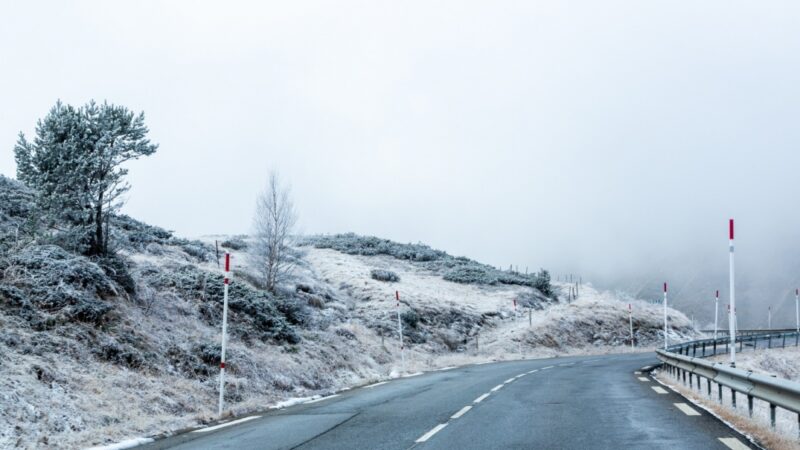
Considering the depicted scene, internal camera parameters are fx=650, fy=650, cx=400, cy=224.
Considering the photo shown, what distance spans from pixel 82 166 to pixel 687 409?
53.3ft

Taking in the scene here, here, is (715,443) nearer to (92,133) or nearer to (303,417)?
(303,417)

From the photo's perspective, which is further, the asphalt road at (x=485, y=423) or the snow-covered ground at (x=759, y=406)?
the asphalt road at (x=485, y=423)

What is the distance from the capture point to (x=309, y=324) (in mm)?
26781

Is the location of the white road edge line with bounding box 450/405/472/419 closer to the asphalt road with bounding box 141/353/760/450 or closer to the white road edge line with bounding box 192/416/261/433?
the asphalt road with bounding box 141/353/760/450

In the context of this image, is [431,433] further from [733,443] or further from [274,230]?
[274,230]

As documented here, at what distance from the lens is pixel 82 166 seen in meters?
18.1

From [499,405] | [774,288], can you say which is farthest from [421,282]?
[774,288]

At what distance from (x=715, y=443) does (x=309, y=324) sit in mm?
20054

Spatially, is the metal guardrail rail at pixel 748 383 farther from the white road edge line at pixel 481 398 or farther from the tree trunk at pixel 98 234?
the tree trunk at pixel 98 234

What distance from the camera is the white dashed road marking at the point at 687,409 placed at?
37.4 ft

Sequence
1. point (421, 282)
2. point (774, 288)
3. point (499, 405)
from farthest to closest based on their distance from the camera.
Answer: point (774, 288) < point (421, 282) < point (499, 405)

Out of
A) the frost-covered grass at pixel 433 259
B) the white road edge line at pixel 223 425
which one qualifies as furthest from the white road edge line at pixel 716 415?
the frost-covered grass at pixel 433 259

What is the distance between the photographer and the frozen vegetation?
36.8 feet

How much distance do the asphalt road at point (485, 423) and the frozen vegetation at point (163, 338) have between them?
1.67 m
